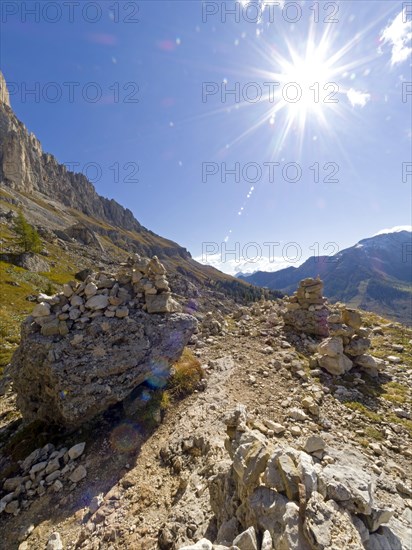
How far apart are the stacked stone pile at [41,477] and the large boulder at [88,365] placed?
106 centimetres

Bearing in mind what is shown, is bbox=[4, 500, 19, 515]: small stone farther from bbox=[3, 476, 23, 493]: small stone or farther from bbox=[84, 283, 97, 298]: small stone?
bbox=[84, 283, 97, 298]: small stone

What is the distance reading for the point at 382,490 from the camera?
582cm

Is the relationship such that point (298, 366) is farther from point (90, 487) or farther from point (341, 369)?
point (90, 487)

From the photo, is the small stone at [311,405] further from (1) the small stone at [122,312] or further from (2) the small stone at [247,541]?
(1) the small stone at [122,312]

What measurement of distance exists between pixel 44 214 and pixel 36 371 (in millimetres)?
151391

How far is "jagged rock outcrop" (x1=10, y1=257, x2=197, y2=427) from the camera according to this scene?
8.92m

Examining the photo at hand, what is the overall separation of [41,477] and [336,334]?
13.7 meters

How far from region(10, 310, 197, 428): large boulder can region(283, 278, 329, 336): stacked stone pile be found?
10.9 meters

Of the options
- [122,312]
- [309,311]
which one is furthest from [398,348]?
[122,312]

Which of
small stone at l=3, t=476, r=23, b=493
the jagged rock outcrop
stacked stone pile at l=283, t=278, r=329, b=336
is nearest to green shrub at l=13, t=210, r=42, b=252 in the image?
the jagged rock outcrop

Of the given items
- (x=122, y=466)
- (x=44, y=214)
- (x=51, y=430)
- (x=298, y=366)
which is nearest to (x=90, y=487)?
(x=122, y=466)

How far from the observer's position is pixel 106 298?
35.4 feet

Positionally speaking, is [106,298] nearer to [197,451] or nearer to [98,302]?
[98,302]

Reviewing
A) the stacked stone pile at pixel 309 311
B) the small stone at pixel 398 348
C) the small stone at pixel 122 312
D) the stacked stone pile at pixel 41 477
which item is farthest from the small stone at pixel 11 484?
the small stone at pixel 398 348
